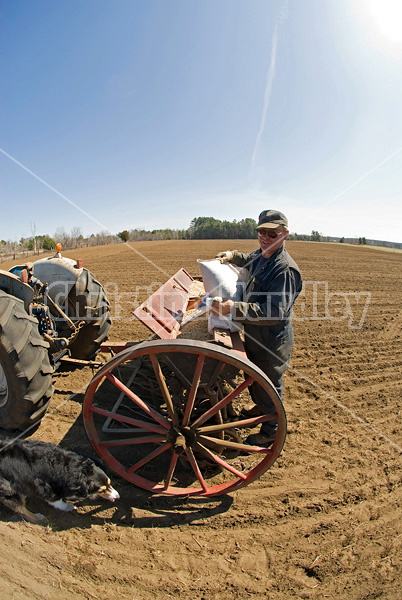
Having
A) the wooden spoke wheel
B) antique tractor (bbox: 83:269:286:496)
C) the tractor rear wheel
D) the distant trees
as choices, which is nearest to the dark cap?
antique tractor (bbox: 83:269:286:496)

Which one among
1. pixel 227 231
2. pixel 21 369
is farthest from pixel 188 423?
pixel 227 231

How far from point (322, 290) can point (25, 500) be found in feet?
31.6

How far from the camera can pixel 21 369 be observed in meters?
2.38

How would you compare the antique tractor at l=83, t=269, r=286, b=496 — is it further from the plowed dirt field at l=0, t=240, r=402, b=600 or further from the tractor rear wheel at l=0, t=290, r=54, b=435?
the tractor rear wheel at l=0, t=290, r=54, b=435

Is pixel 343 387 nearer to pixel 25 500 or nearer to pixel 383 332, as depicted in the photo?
pixel 383 332

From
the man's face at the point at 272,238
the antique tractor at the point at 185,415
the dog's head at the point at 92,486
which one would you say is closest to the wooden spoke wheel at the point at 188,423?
the antique tractor at the point at 185,415

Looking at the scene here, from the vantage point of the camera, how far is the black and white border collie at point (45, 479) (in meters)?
2.24

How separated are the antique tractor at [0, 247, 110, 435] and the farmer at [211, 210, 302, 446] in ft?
4.80

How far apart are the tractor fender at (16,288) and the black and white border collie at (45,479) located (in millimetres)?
1237

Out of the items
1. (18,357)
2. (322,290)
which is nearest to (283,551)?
(18,357)

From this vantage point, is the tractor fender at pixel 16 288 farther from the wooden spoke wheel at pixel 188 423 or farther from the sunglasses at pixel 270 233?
the sunglasses at pixel 270 233

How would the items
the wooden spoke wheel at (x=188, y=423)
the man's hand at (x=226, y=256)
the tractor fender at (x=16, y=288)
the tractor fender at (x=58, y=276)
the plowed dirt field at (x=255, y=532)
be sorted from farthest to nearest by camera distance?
the tractor fender at (x=58, y=276) → the man's hand at (x=226, y=256) → the tractor fender at (x=16, y=288) → the wooden spoke wheel at (x=188, y=423) → the plowed dirt field at (x=255, y=532)

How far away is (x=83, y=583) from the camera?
1.85 m

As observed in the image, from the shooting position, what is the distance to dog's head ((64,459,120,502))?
7.52 ft
